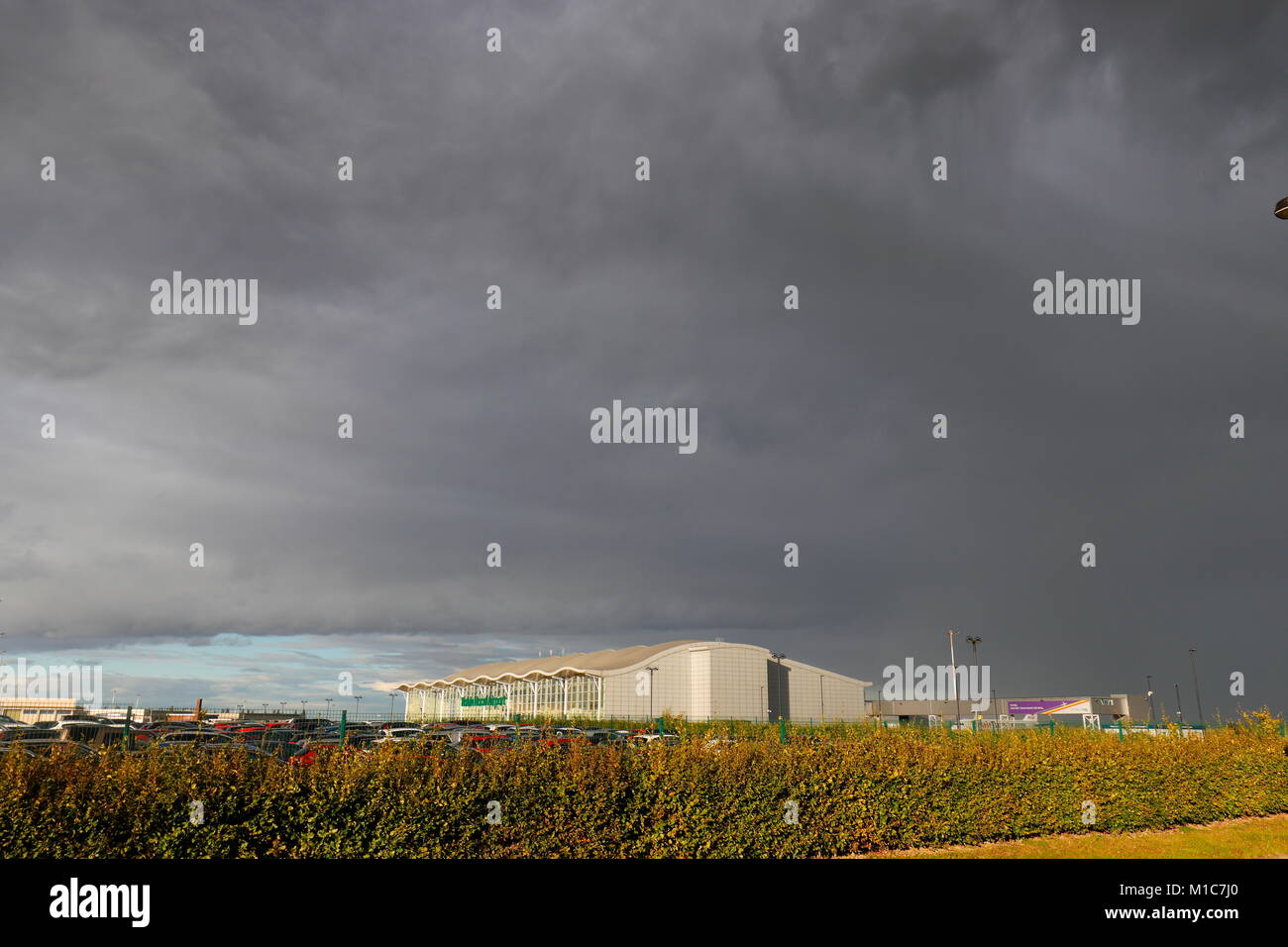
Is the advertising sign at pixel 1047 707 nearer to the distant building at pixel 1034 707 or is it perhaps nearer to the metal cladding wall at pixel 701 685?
the distant building at pixel 1034 707

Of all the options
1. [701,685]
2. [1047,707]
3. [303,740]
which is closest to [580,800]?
[303,740]

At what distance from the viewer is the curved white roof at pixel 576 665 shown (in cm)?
8406

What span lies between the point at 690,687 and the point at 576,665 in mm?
16203

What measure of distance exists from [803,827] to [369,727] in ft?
45.1

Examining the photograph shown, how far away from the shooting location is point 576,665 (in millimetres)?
94062

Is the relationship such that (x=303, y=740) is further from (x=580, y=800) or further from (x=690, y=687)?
(x=690, y=687)

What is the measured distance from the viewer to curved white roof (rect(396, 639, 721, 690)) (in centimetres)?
8406

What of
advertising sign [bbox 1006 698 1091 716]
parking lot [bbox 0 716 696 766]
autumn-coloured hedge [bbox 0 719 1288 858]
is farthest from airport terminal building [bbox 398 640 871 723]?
autumn-coloured hedge [bbox 0 719 1288 858]

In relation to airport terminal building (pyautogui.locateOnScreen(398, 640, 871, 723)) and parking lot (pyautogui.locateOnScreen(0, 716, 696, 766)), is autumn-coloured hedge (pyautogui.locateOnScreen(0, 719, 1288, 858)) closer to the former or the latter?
parking lot (pyautogui.locateOnScreen(0, 716, 696, 766))

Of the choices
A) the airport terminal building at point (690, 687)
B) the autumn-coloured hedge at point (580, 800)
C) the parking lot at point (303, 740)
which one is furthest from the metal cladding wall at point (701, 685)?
the autumn-coloured hedge at point (580, 800)

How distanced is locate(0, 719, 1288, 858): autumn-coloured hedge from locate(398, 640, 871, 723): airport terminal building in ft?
201
